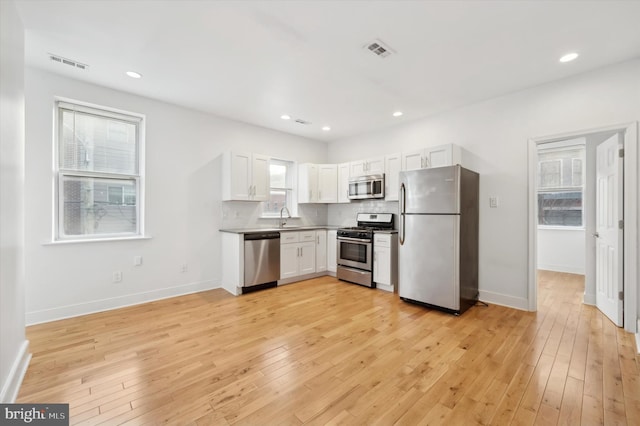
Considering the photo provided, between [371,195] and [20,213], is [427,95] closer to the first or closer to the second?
[371,195]

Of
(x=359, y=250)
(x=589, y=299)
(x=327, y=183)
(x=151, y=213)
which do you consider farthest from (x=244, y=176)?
(x=589, y=299)

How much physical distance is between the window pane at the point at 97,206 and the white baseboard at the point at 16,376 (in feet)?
5.02

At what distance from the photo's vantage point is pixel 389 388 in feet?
6.30

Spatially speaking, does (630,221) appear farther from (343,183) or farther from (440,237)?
(343,183)

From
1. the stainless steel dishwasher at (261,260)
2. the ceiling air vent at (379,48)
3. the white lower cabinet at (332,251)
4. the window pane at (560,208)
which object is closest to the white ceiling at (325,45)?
the ceiling air vent at (379,48)

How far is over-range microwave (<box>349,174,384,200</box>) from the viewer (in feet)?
15.6

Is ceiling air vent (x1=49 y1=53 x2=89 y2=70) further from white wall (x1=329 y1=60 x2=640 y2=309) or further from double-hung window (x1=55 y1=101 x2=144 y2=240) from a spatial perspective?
white wall (x1=329 y1=60 x2=640 y2=309)

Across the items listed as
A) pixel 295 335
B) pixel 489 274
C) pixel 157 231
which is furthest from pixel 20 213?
pixel 489 274

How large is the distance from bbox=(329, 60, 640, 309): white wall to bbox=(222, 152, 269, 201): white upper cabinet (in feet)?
9.99

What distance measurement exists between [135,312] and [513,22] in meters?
4.96

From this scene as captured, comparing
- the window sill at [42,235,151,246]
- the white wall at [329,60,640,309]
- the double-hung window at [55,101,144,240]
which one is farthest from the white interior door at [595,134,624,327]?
the double-hung window at [55,101,144,240]

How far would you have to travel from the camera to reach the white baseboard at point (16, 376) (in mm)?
1692

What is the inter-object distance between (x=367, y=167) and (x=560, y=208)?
14.8 feet

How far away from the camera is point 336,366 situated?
2.19m
